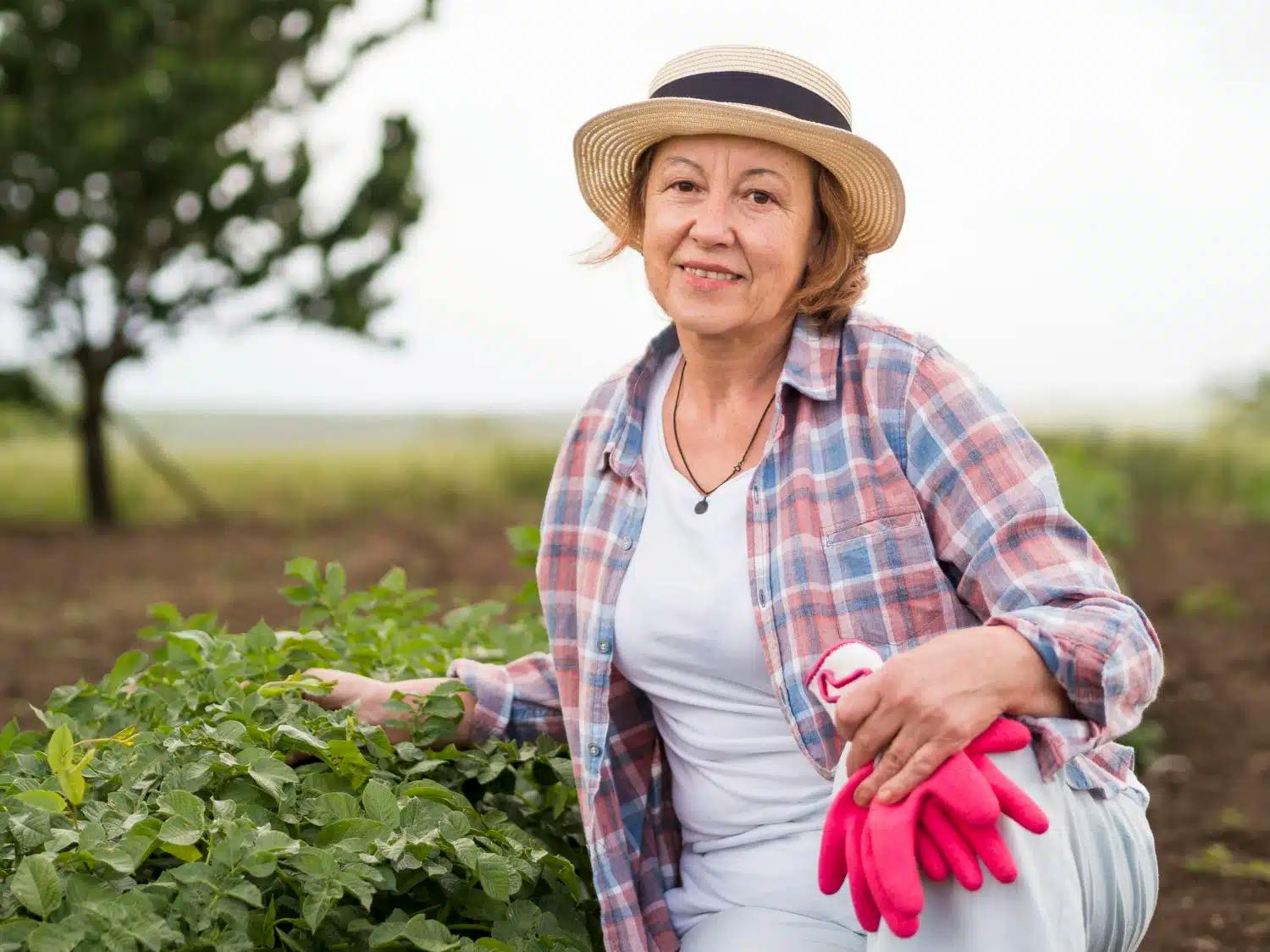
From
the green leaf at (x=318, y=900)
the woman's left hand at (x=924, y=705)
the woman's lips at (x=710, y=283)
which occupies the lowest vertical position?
the green leaf at (x=318, y=900)

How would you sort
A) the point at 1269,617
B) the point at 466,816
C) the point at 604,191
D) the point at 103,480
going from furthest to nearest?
the point at 103,480 < the point at 1269,617 < the point at 604,191 < the point at 466,816

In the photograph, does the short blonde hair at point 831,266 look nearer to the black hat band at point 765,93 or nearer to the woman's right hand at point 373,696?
the black hat band at point 765,93

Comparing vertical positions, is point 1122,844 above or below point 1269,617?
above

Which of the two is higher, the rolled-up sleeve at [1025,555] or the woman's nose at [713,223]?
the woman's nose at [713,223]

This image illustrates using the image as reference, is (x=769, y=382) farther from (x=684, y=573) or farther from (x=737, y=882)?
(x=737, y=882)

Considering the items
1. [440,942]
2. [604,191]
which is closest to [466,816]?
[440,942]

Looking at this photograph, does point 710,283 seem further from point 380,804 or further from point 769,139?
point 380,804

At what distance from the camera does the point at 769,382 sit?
8.28 ft

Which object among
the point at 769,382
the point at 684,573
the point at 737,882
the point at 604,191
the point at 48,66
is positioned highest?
the point at 48,66

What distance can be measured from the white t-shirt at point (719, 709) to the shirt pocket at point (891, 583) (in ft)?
0.55

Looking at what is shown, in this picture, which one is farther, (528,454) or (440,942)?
(528,454)

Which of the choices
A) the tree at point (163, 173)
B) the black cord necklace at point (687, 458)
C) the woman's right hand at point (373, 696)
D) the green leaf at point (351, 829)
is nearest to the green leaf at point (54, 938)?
the green leaf at point (351, 829)

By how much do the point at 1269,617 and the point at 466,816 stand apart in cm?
801

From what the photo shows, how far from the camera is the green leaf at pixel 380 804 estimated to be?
2.10 m
